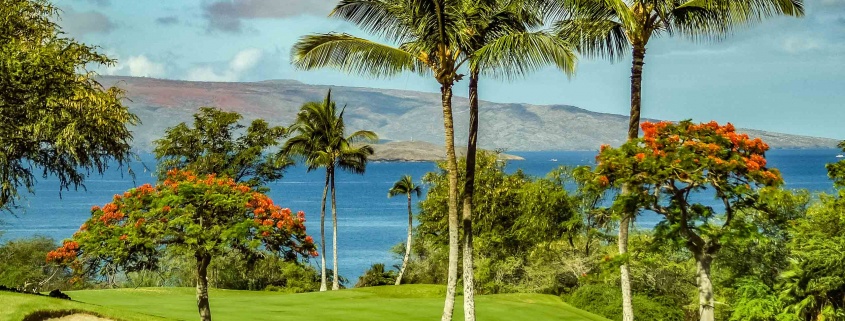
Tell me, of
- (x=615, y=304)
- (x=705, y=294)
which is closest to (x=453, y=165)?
(x=705, y=294)

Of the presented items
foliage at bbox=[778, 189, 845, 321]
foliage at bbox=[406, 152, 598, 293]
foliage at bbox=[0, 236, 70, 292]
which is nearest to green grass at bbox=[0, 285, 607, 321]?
foliage at bbox=[778, 189, 845, 321]

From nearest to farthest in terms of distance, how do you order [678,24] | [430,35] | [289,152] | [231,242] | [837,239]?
[231,242] → [430,35] → [678,24] → [837,239] → [289,152]

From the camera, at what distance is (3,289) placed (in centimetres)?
2328

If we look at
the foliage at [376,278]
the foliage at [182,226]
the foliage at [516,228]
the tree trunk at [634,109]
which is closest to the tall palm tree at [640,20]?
the tree trunk at [634,109]

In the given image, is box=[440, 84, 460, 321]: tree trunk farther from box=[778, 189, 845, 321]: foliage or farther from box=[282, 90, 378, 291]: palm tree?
box=[282, 90, 378, 291]: palm tree

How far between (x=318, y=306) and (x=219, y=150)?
81.2 feet

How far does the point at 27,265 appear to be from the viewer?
64.8 metres

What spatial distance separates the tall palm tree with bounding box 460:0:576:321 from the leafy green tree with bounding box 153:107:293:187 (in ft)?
101

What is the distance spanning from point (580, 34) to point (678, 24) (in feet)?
9.80

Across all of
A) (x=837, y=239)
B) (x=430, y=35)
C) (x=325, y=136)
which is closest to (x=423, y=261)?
(x=325, y=136)

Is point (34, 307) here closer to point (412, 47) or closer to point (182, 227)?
point (182, 227)

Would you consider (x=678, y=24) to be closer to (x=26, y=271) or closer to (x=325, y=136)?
(x=325, y=136)

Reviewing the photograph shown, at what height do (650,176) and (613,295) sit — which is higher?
(650,176)

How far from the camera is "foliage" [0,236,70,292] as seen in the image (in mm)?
59188
